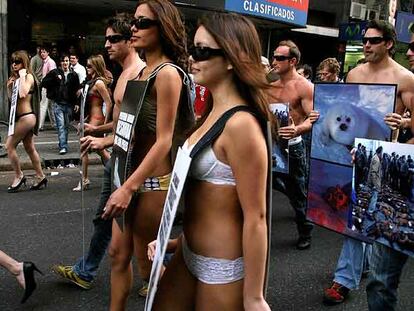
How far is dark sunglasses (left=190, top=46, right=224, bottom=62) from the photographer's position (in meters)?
1.84

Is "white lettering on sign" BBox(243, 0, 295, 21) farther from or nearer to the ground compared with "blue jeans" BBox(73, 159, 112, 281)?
farther from the ground

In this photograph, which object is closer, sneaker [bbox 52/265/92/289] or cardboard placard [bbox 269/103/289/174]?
sneaker [bbox 52/265/92/289]

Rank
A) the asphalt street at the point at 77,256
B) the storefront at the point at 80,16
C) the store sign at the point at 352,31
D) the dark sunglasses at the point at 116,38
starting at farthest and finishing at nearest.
Result: the store sign at the point at 352,31 → the storefront at the point at 80,16 → the asphalt street at the point at 77,256 → the dark sunglasses at the point at 116,38

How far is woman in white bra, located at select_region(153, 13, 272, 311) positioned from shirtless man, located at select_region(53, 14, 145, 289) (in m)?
1.23

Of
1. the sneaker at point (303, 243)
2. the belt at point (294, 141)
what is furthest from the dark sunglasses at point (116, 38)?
the sneaker at point (303, 243)

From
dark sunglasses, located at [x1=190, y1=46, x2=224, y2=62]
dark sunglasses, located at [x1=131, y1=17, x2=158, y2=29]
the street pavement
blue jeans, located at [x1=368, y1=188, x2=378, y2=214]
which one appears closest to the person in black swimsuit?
the street pavement

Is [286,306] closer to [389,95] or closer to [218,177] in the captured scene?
[389,95]

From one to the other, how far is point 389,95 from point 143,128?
148 centimetres

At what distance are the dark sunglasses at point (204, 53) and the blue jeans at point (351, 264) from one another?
2179mm

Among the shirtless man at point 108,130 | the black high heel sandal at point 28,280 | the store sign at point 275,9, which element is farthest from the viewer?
the store sign at point 275,9

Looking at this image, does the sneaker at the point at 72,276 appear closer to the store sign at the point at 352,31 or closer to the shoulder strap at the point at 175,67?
the shoulder strap at the point at 175,67

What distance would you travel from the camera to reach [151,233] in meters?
2.75

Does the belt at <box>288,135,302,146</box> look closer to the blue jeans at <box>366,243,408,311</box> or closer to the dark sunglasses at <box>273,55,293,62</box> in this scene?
the dark sunglasses at <box>273,55,293,62</box>

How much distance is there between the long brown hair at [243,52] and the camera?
182 cm
